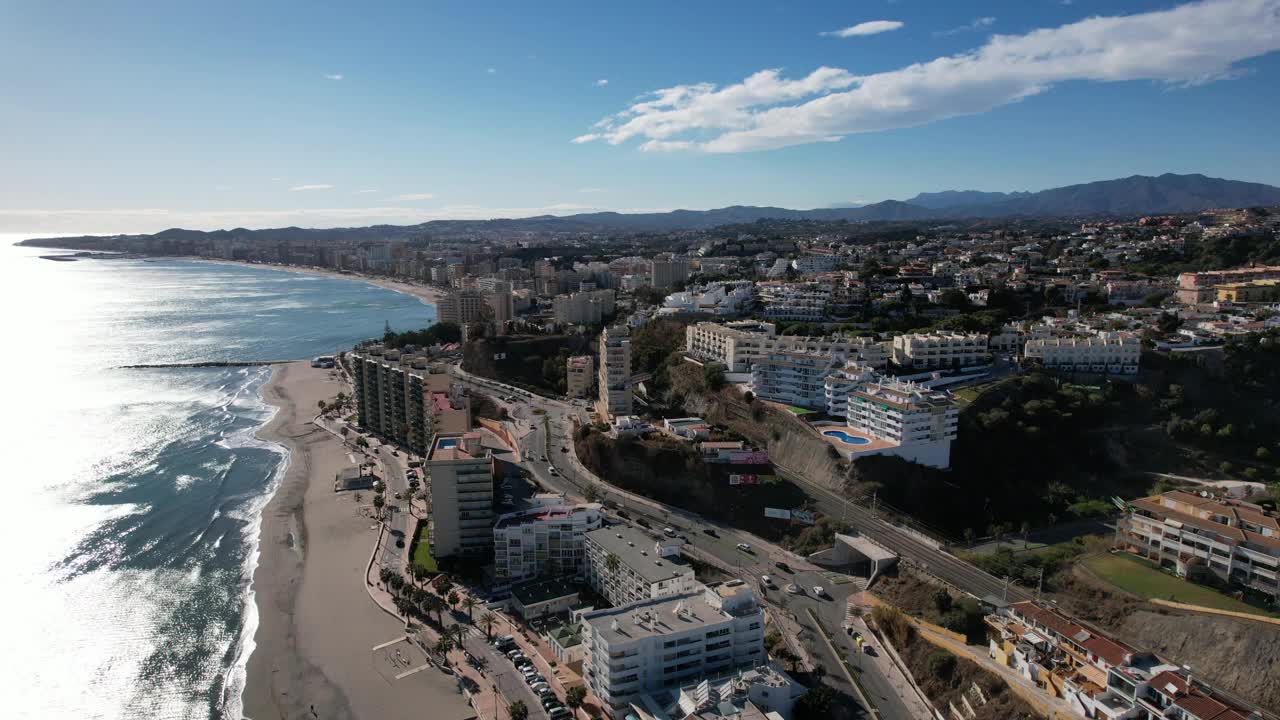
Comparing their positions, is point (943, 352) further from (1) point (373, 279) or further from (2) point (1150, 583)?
(1) point (373, 279)

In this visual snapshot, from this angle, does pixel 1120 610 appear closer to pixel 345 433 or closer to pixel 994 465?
pixel 994 465

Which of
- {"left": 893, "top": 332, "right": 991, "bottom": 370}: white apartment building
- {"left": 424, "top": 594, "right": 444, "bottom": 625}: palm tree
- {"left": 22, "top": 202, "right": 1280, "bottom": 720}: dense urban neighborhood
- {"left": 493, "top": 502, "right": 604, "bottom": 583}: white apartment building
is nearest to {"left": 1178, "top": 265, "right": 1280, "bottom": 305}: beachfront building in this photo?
{"left": 22, "top": 202, "right": 1280, "bottom": 720}: dense urban neighborhood

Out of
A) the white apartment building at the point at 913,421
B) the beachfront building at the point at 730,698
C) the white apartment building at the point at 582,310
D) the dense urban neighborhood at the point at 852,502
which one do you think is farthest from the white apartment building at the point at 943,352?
the white apartment building at the point at 582,310

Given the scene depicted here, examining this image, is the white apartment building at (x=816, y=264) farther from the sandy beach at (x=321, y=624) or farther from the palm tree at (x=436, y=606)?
the palm tree at (x=436, y=606)

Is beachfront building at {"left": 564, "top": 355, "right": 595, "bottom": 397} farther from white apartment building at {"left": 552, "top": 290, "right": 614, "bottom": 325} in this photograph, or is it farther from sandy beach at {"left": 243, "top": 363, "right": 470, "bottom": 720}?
white apartment building at {"left": 552, "top": 290, "right": 614, "bottom": 325}

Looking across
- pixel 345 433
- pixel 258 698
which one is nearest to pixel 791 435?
pixel 258 698
